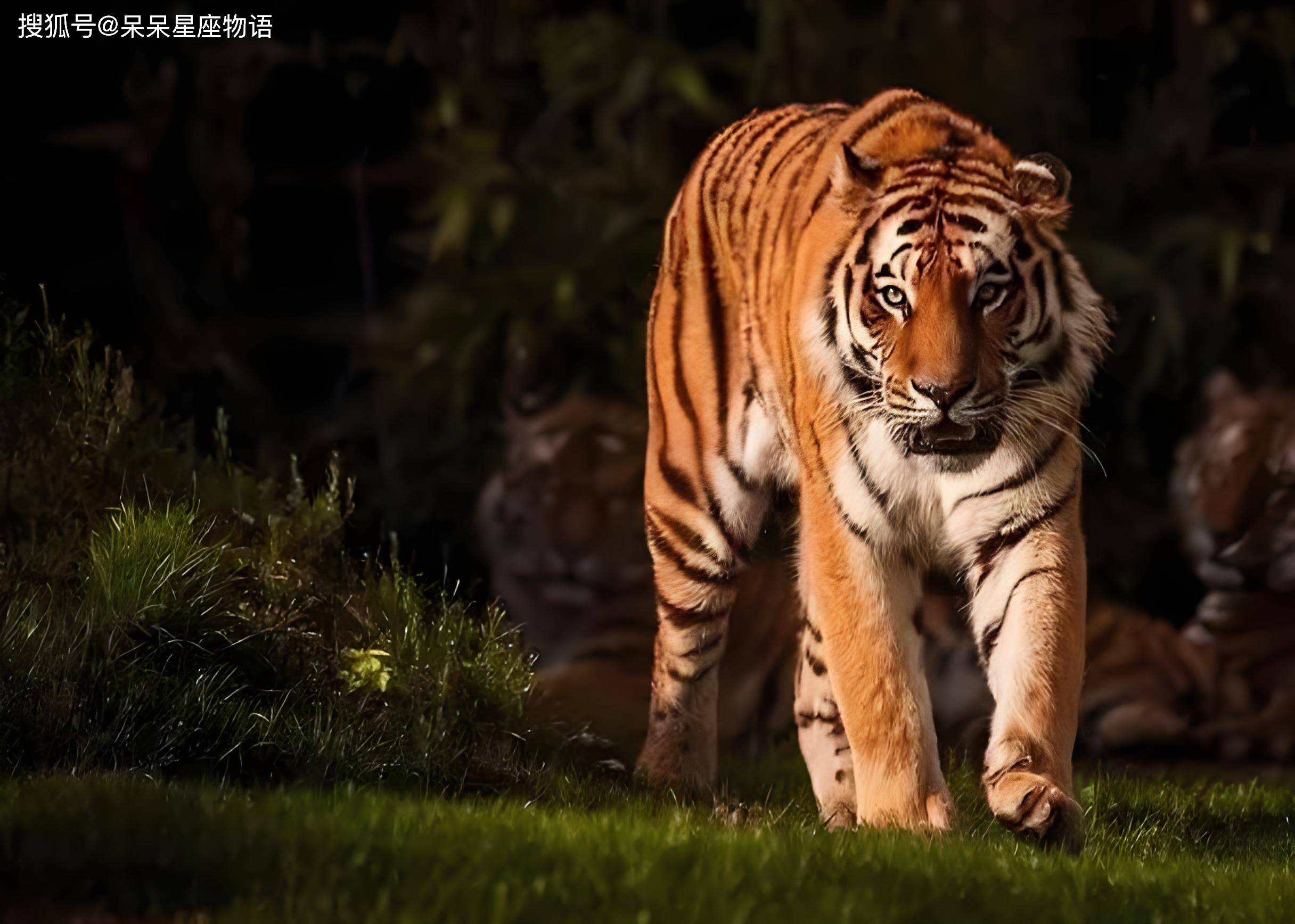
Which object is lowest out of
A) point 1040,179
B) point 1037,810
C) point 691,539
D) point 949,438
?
point 1037,810

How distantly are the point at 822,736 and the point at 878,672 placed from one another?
0.95 metres

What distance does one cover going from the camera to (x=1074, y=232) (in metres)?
7.41

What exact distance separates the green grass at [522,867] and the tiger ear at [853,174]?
5.40ft

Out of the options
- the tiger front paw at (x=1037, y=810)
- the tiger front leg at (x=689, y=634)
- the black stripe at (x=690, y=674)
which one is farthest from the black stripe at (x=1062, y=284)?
the black stripe at (x=690, y=674)

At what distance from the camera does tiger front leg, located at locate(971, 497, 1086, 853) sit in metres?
4.10

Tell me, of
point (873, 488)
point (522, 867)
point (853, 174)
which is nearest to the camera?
point (522, 867)

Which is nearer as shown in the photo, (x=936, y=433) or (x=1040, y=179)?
(x=936, y=433)

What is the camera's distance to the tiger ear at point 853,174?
4586mm

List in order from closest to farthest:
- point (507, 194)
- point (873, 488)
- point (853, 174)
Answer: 1. point (873, 488)
2. point (853, 174)
3. point (507, 194)

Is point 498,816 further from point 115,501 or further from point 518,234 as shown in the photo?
point 518,234

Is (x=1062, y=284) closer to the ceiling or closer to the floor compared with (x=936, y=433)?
closer to the ceiling

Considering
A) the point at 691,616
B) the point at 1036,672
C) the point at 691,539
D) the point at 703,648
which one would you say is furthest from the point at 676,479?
the point at 1036,672

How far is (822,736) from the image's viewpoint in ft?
17.5

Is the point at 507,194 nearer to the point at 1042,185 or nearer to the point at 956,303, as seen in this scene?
the point at 1042,185
